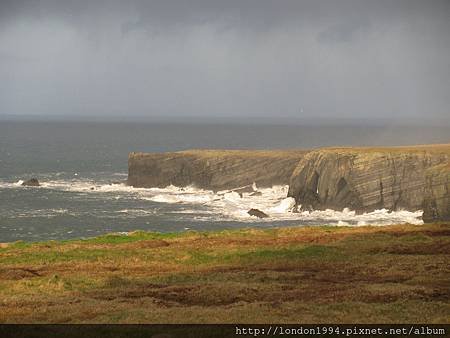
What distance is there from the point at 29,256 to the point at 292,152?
93738 millimetres

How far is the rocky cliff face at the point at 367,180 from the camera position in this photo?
302 ft

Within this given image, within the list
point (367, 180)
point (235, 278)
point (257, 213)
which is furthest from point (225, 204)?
point (235, 278)

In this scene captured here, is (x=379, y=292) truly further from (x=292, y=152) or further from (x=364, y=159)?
(x=292, y=152)

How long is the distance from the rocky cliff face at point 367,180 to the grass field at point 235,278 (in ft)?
149

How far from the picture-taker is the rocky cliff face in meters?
92.2

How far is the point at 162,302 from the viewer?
2550 centimetres

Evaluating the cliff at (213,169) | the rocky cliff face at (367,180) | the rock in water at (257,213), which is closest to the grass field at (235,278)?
the rock in water at (257,213)

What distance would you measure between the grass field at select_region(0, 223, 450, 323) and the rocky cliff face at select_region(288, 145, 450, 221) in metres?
45.3

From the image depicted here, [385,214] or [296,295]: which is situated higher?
[296,295]

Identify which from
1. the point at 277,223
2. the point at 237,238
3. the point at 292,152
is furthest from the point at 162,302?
the point at 292,152

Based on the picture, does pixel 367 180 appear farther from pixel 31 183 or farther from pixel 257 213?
pixel 31 183

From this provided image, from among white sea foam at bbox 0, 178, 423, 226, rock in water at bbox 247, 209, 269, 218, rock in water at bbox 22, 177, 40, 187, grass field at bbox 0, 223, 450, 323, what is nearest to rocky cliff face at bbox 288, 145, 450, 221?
white sea foam at bbox 0, 178, 423, 226

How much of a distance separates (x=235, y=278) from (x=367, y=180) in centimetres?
6548

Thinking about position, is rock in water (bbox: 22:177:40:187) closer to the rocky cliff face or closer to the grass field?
the rocky cliff face
